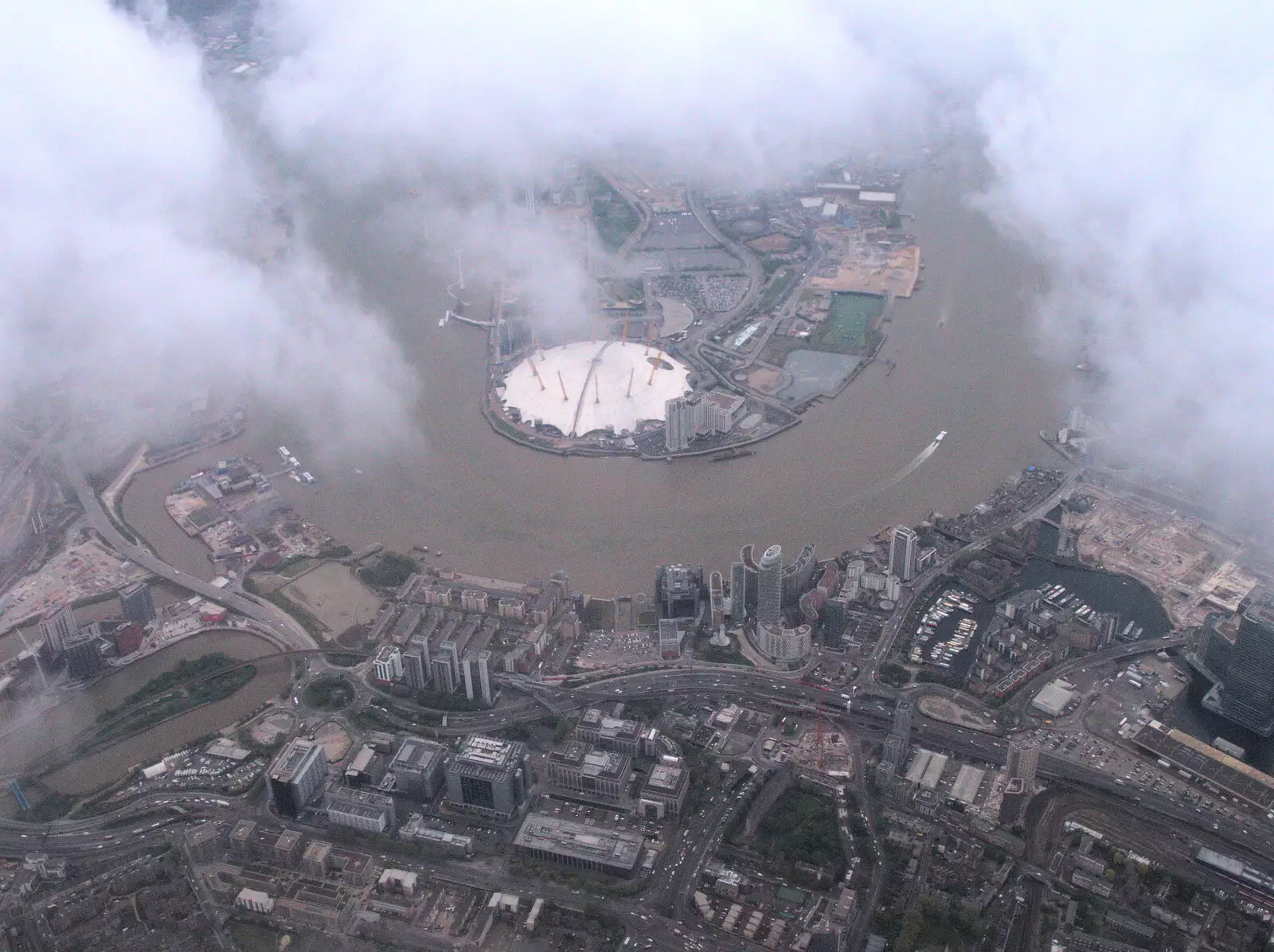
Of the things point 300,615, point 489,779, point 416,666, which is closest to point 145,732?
point 300,615

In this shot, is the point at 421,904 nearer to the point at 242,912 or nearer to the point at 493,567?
the point at 242,912

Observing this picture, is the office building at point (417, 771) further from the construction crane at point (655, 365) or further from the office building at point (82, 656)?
the construction crane at point (655, 365)

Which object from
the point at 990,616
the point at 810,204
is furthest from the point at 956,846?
the point at 810,204

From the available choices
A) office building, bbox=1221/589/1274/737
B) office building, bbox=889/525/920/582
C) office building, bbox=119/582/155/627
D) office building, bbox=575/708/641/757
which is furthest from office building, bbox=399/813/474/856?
office building, bbox=1221/589/1274/737

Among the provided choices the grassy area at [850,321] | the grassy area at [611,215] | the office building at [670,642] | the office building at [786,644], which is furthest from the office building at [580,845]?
the grassy area at [611,215]

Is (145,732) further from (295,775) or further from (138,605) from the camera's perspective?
(295,775)
